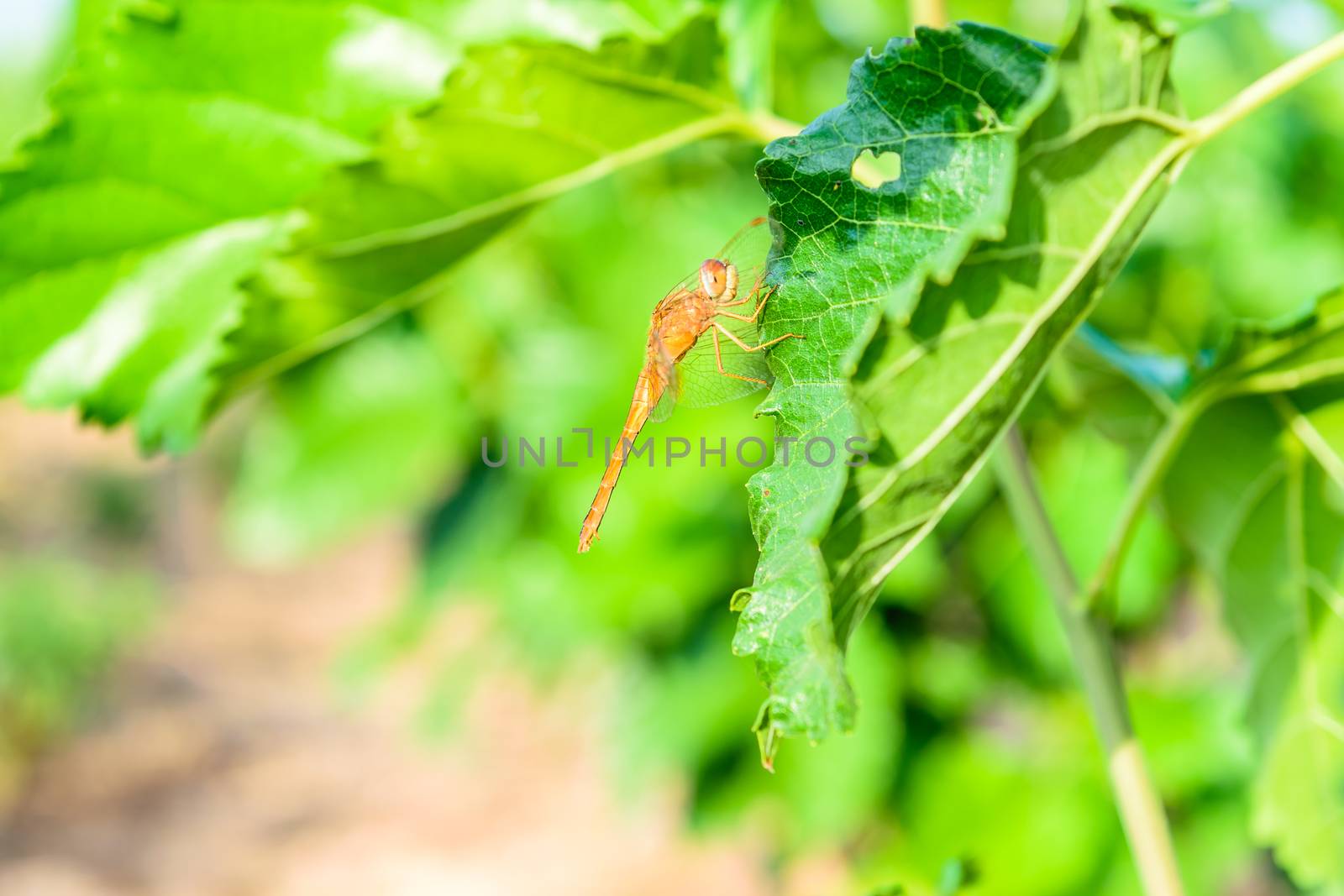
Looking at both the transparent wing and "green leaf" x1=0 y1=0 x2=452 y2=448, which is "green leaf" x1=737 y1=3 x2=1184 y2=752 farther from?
"green leaf" x1=0 y1=0 x2=452 y2=448

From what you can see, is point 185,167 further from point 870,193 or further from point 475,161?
point 870,193

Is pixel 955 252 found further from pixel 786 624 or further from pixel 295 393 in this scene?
pixel 295 393

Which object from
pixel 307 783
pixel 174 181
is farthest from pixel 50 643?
pixel 174 181

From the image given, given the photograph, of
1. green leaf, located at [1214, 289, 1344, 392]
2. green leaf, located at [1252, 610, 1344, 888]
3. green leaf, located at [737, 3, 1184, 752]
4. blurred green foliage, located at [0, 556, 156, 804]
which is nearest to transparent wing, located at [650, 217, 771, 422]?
green leaf, located at [737, 3, 1184, 752]

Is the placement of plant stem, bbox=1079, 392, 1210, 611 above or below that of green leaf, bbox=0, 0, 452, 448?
below

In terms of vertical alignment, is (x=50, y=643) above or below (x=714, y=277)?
above

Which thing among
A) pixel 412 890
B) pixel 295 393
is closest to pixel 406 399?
pixel 295 393
